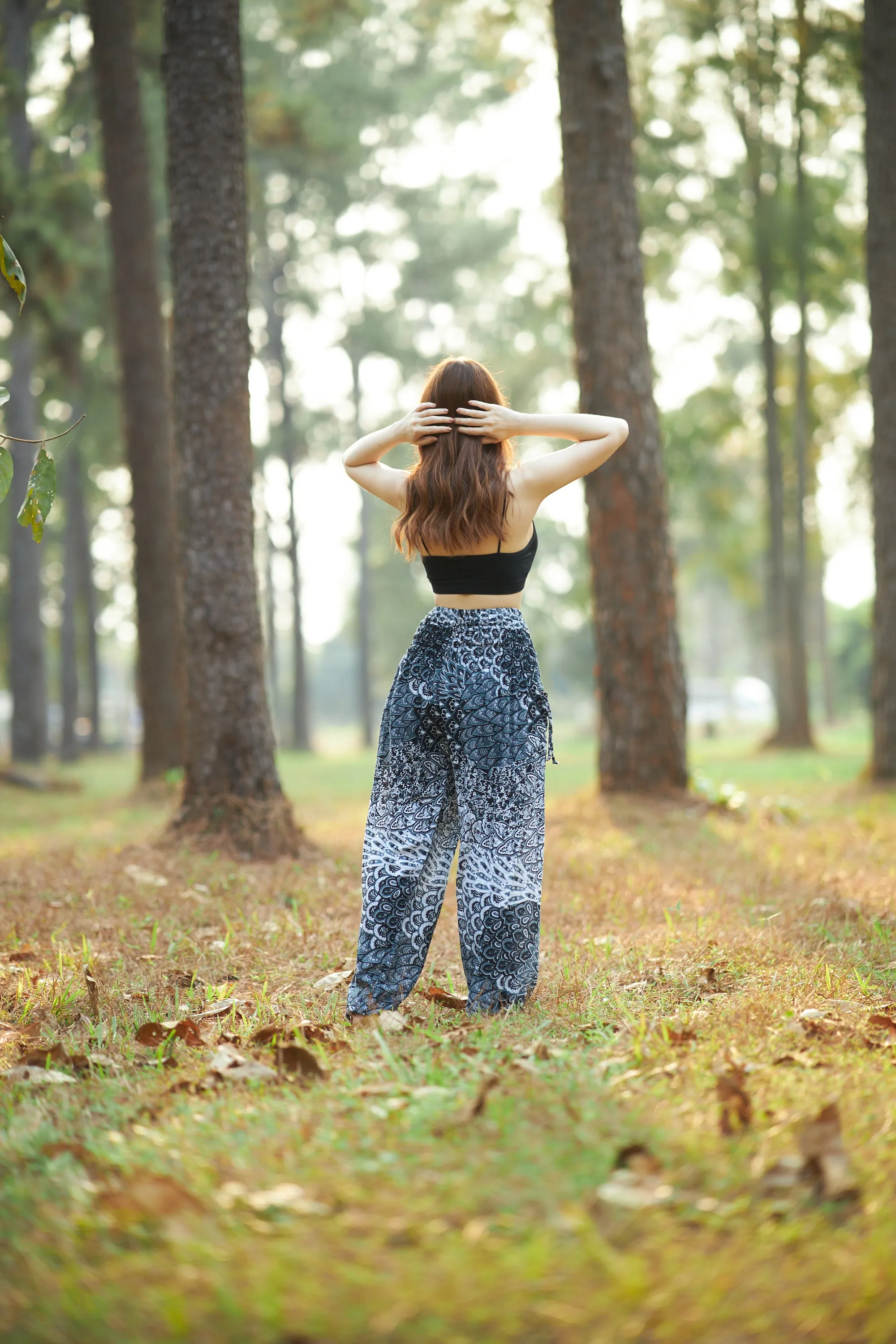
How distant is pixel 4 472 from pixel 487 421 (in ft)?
5.41

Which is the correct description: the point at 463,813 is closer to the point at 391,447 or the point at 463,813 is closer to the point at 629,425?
the point at 391,447

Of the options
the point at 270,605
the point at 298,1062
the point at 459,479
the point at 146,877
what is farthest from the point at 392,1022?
the point at 270,605

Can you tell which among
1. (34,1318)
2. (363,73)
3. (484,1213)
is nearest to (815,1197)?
(484,1213)

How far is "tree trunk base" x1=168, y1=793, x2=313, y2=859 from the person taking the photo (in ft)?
20.5

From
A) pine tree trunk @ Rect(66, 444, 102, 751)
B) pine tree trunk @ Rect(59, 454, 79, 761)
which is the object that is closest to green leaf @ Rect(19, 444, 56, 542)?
pine tree trunk @ Rect(66, 444, 102, 751)

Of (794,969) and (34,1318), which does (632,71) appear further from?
(34,1318)

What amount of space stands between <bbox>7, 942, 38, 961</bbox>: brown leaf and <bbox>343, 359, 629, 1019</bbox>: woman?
62.6 inches

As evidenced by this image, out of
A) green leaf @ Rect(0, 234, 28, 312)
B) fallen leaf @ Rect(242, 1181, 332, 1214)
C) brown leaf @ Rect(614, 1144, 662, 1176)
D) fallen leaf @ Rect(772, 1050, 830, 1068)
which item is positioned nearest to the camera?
fallen leaf @ Rect(242, 1181, 332, 1214)

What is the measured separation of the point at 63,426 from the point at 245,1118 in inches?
718

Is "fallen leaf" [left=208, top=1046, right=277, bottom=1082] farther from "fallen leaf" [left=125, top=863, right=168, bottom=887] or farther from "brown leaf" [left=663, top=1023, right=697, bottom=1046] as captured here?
"fallen leaf" [left=125, top=863, right=168, bottom=887]

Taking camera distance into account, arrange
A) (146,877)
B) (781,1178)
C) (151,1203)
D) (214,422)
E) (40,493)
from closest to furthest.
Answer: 1. (151,1203)
2. (781,1178)
3. (40,493)
4. (146,877)
5. (214,422)

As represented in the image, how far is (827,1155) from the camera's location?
6.96 ft

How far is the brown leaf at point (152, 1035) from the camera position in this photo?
3141 mm

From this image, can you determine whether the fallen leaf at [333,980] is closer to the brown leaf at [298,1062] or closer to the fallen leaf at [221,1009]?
the fallen leaf at [221,1009]
